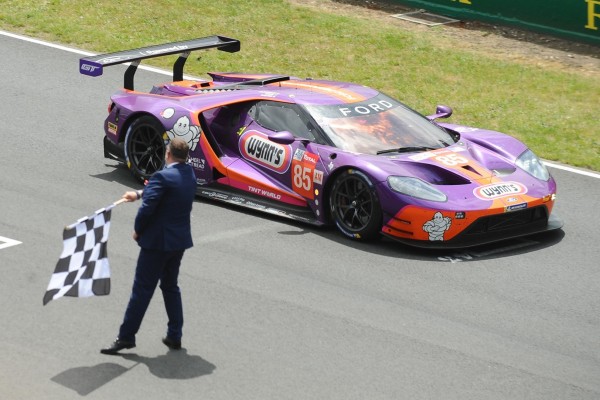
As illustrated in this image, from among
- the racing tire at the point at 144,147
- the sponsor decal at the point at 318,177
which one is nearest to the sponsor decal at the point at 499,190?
the sponsor decal at the point at 318,177

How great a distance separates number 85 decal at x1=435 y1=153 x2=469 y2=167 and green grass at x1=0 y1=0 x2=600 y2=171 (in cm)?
335

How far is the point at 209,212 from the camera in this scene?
1104 cm

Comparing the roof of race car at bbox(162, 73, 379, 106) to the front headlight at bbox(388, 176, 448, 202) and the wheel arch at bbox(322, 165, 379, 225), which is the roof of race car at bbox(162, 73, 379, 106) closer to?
the wheel arch at bbox(322, 165, 379, 225)

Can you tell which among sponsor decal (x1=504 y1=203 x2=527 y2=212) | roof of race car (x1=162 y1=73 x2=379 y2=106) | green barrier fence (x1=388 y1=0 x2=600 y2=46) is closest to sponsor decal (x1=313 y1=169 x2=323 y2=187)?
roof of race car (x1=162 y1=73 x2=379 y2=106)

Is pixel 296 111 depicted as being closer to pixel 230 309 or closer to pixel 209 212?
pixel 209 212

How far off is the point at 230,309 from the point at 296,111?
2981 mm

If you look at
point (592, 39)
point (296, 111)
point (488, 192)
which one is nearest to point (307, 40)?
point (592, 39)

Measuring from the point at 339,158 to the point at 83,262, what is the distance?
3423 millimetres

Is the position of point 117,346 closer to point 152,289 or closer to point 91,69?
point 152,289

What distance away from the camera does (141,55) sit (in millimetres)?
12227

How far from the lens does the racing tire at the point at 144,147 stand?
11602mm

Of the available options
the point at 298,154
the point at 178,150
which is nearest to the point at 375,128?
the point at 298,154

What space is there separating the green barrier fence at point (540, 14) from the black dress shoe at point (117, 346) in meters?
11.2

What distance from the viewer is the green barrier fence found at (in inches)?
671
